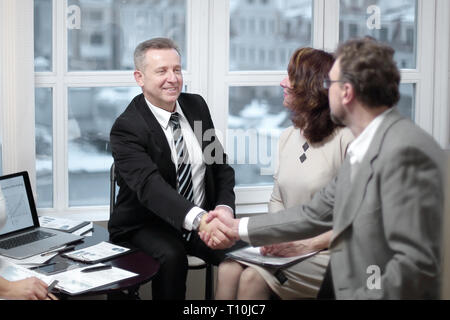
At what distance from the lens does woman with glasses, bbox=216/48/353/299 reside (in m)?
2.23

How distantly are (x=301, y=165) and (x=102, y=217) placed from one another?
4.04 ft

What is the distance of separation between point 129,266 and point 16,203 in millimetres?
678

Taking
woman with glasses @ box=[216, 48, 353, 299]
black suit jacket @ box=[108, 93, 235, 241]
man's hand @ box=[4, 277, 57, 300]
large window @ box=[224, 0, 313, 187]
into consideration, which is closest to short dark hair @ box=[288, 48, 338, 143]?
woman with glasses @ box=[216, 48, 353, 299]

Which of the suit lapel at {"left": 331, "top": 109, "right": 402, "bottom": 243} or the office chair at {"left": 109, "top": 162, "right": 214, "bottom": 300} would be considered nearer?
the suit lapel at {"left": 331, "top": 109, "right": 402, "bottom": 243}

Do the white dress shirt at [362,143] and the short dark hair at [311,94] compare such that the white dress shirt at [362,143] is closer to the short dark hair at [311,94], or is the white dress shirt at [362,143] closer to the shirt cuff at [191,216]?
the short dark hair at [311,94]

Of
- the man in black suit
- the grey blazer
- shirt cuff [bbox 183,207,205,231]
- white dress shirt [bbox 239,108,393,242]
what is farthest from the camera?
the man in black suit

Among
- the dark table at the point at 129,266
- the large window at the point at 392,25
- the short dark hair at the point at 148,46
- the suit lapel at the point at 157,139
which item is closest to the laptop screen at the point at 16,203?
the dark table at the point at 129,266

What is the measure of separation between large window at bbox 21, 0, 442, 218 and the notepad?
0.77m

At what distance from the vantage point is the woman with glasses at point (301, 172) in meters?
2.23

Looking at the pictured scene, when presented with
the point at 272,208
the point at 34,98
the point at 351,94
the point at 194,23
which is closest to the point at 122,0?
the point at 194,23

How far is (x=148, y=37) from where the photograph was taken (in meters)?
3.24

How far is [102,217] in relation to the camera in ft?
10.6

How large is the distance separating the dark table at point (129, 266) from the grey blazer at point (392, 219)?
71 cm

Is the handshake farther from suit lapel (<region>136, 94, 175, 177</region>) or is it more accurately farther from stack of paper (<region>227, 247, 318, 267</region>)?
suit lapel (<region>136, 94, 175, 177</region>)
